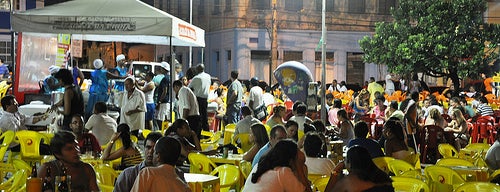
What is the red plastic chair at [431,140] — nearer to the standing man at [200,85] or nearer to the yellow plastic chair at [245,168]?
the standing man at [200,85]

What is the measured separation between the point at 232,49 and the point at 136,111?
99.8 ft

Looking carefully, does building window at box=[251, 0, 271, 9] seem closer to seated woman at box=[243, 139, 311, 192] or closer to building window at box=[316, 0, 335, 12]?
building window at box=[316, 0, 335, 12]

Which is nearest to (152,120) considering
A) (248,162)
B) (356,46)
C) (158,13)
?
(158,13)

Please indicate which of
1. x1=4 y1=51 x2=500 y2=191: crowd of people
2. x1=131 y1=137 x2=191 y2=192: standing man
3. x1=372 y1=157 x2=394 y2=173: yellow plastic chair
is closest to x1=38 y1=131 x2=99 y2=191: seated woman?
x1=4 y1=51 x2=500 y2=191: crowd of people

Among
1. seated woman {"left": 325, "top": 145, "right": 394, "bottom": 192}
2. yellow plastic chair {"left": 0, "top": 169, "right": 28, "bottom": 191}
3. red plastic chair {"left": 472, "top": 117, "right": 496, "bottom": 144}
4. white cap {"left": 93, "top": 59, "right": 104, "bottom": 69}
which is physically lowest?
red plastic chair {"left": 472, "top": 117, "right": 496, "bottom": 144}

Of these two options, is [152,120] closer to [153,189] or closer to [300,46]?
[153,189]

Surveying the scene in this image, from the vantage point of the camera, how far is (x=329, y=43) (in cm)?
4828

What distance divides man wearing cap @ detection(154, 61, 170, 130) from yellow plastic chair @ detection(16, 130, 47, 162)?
587 centimetres

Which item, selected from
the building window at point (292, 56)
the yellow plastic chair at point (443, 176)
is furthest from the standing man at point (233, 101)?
the building window at point (292, 56)

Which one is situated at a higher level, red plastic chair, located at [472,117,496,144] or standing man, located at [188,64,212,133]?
standing man, located at [188,64,212,133]

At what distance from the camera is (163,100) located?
19.1 m

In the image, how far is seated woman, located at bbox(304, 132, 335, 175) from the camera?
31.1ft

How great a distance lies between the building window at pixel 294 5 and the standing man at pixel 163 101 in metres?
29.5

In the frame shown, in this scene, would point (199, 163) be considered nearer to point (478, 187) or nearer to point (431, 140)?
point (478, 187)
